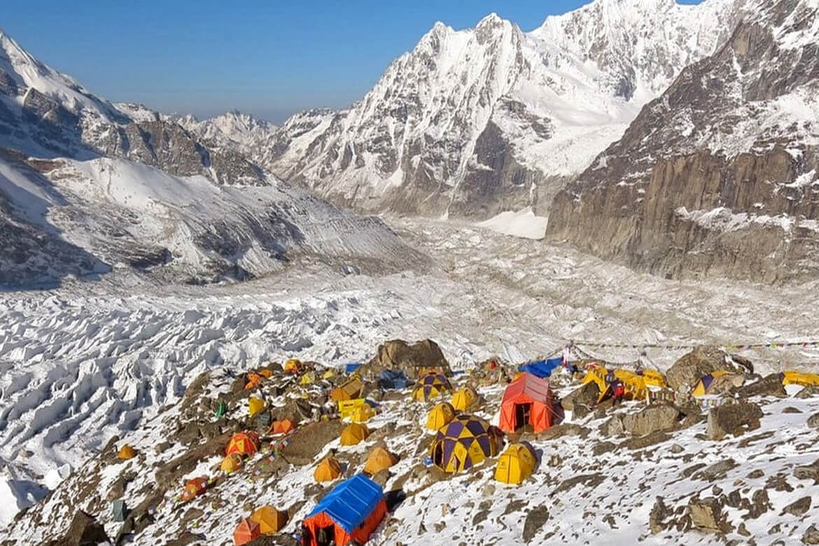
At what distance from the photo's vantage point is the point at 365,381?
36.1 m

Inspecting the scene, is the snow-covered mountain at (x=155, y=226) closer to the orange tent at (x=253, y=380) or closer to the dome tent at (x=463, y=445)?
the orange tent at (x=253, y=380)

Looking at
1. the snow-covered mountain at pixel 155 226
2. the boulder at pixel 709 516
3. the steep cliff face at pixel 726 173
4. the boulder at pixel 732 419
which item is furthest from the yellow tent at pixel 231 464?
the steep cliff face at pixel 726 173

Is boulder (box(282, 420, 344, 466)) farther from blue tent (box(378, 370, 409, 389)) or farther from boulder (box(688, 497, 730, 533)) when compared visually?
boulder (box(688, 497, 730, 533))

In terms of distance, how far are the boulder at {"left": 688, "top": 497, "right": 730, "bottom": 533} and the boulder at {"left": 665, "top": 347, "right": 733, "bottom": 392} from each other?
515 inches

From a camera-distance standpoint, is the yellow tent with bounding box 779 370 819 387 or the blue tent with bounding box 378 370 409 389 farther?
the blue tent with bounding box 378 370 409 389

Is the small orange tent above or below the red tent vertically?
below

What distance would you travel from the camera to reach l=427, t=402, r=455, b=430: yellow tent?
24.8m

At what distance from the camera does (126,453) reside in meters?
33.8

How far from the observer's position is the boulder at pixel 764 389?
19.1 metres

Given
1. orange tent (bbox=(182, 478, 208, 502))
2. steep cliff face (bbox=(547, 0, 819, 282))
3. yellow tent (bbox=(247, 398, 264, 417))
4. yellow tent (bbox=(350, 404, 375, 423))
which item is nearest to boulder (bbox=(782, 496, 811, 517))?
yellow tent (bbox=(350, 404, 375, 423))

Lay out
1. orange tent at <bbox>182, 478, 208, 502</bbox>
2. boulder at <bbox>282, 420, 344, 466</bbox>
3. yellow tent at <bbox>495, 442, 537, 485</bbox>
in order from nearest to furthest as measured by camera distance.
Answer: yellow tent at <bbox>495, 442, 537, 485</bbox>
orange tent at <bbox>182, 478, 208, 502</bbox>
boulder at <bbox>282, 420, 344, 466</bbox>

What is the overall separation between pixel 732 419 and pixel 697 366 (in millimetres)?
9668

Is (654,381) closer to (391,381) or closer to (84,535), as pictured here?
(391,381)

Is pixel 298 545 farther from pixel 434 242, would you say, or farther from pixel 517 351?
pixel 434 242
